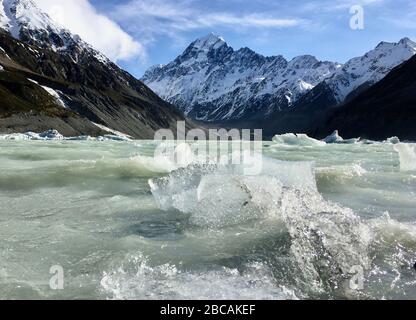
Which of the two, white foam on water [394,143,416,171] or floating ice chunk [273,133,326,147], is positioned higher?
floating ice chunk [273,133,326,147]

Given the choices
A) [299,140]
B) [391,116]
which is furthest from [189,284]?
[391,116]

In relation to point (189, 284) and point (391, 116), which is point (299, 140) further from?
point (391, 116)

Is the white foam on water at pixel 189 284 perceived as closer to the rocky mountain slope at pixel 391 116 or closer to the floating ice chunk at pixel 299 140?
the floating ice chunk at pixel 299 140

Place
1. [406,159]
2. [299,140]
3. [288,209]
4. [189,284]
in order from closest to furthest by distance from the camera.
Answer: [189,284] → [288,209] → [406,159] → [299,140]

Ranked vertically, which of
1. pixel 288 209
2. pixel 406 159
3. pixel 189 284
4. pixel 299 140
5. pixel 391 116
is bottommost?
pixel 189 284

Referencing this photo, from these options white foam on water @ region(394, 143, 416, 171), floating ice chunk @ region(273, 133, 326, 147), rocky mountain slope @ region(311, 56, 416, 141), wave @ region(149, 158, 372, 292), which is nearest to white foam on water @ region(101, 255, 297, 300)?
wave @ region(149, 158, 372, 292)

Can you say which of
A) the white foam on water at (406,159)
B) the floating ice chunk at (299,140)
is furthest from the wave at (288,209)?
the floating ice chunk at (299,140)

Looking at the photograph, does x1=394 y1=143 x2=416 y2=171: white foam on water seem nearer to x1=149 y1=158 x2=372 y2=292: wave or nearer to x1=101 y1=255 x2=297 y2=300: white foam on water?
x1=149 y1=158 x2=372 y2=292: wave

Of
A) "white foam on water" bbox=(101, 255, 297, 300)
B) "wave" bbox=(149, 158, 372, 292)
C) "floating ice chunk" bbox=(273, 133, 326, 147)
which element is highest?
"floating ice chunk" bbox=(273, 133, 326, 147)
